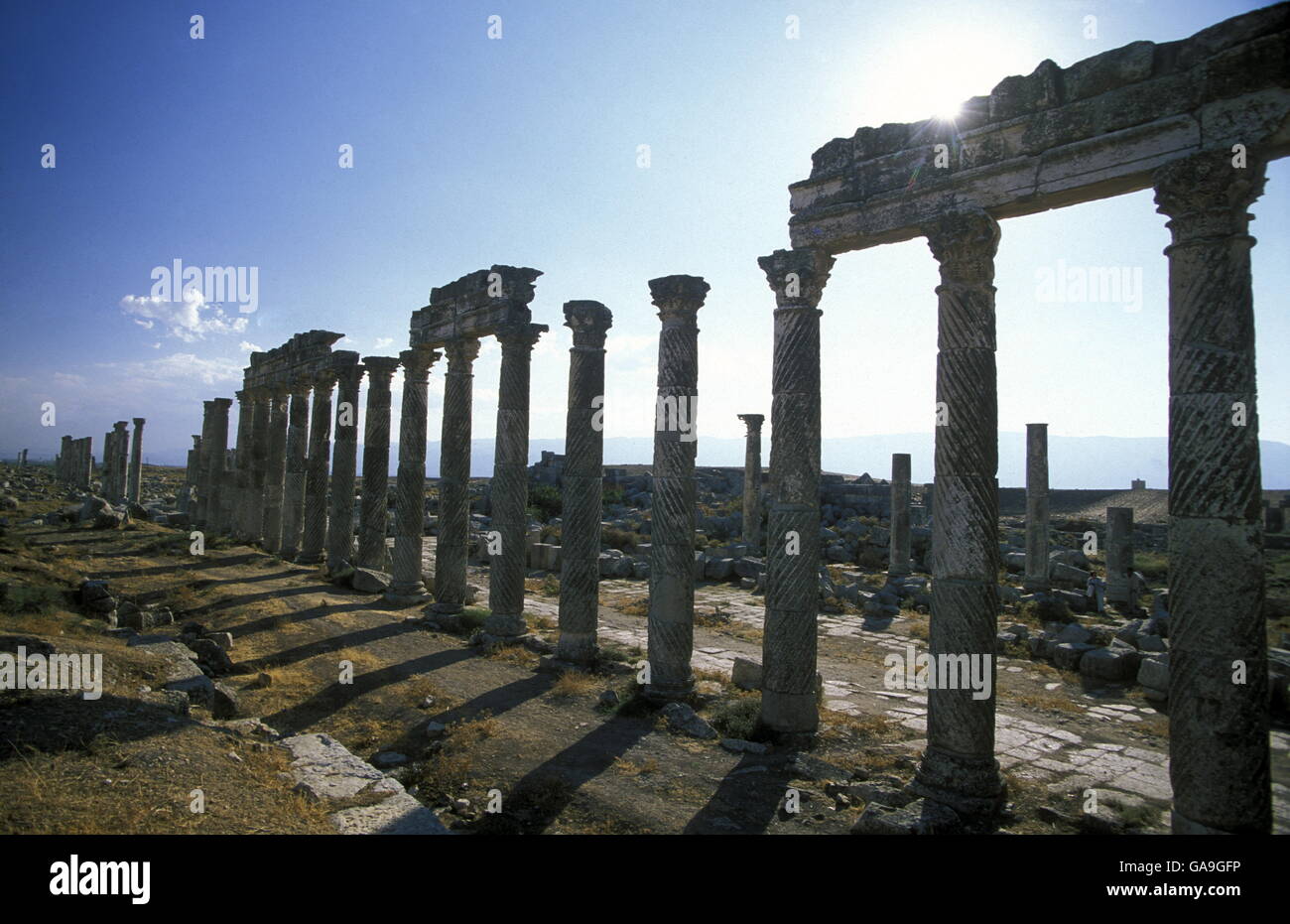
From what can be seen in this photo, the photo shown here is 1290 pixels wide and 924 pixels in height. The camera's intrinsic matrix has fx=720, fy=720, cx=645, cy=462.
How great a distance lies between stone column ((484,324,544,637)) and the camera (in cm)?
1364

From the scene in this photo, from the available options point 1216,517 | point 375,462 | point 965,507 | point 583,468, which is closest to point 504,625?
point 583,468

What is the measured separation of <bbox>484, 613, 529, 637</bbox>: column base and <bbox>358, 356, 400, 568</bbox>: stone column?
278 inches

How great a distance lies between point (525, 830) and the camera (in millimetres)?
6344

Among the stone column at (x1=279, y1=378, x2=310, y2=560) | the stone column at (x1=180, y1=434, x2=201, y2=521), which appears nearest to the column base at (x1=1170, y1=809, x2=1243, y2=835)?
the stone column at (x1=279, y1=378, x2=310, y2=560)

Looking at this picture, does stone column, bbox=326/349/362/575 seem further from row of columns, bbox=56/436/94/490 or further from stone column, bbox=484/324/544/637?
row of columns, bbox=56/436/94/490

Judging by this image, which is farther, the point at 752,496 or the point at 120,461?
the point at 120,461

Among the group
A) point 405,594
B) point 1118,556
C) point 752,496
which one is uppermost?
point 752,496

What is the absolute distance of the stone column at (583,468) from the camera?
39.7ft

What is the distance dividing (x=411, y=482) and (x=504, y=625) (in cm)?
542

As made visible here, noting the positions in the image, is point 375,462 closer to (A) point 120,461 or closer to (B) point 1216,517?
(B) point 1216,517

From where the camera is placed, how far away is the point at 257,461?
84.6 ft

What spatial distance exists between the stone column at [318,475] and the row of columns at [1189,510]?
62.5ft

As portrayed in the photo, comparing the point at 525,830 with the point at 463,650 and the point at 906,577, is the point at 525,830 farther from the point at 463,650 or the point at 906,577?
the point at 906,577

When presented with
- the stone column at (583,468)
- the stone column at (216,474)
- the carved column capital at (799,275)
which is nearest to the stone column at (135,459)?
the stone column at (216,474)
